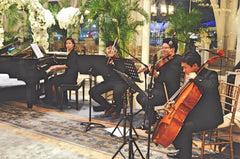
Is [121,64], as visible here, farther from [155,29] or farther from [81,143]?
[155,29]

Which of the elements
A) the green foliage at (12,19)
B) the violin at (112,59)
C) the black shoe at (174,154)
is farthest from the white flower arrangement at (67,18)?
the black shoe at (174,154)

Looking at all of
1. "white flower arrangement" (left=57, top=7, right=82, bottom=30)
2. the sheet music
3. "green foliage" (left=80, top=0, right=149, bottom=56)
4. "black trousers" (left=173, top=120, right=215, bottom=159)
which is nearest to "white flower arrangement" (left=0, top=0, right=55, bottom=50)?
the sheet music

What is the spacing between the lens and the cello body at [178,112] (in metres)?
2.76

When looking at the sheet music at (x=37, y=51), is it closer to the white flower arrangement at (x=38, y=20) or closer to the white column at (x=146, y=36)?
the white flower arrangement at (x=38, y=20)

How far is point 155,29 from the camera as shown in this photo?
22.4 ft

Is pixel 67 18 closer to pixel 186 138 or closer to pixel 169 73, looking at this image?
pixel 169 73

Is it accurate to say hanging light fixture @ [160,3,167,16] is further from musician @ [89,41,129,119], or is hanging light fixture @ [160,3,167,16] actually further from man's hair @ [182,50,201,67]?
man's hair @ [182,50,201,67]

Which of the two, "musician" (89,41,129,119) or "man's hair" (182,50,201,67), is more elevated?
"man's hair" (182,50,201,67)

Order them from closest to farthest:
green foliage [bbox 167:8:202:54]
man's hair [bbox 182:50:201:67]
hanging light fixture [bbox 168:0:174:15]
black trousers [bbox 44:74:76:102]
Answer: man's hair [bbox 182:50:201:67] → black trousers [bbox 44:74:76:102] → green foliage [bbox 167:8:202:54] → hanging light fixture [bbox 168:0:174:15]

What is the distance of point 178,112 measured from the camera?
9.25 ft

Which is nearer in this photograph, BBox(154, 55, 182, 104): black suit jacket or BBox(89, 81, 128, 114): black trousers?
BBox(154, 55, 182, 104): black suit jacket

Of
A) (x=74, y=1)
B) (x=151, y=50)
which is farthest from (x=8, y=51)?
(x=74, y=1)

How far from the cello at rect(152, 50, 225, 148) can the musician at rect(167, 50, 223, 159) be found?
7 centimetres

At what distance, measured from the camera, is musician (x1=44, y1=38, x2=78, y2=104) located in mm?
5418
